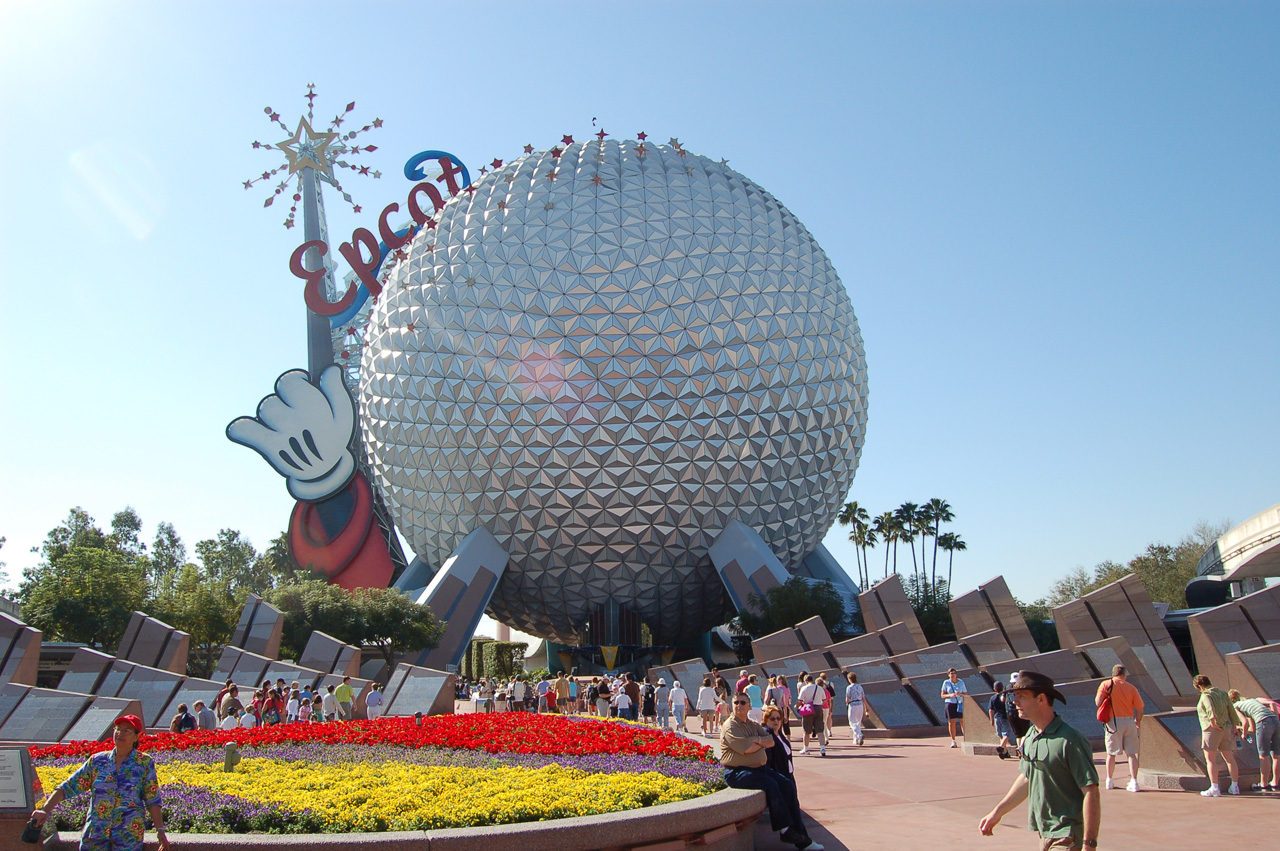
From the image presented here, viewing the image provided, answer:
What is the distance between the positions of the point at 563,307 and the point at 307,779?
2406 cm

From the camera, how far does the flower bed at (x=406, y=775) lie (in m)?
6.73

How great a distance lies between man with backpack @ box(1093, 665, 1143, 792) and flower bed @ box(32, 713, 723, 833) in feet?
13.7

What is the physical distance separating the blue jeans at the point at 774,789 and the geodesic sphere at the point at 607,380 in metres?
23.5

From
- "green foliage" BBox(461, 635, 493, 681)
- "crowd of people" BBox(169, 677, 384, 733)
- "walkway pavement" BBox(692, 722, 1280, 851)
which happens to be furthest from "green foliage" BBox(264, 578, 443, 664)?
"green foliage" BBox(461, 635, 493, 681)

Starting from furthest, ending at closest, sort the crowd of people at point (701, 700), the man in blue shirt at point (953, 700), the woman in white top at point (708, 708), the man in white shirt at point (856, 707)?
the woman in white top at point (708, 708), the man in white shirt at point (856, 707), the man in blue shirt at point (953, 700), the crowd of people at point (701, 700)

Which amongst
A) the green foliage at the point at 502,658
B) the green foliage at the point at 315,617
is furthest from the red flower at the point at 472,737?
the green foliage at the point at 502,658

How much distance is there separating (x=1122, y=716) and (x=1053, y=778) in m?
5.93

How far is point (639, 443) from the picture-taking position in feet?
102

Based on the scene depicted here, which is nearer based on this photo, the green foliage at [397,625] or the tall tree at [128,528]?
the green foliage at [397,625]

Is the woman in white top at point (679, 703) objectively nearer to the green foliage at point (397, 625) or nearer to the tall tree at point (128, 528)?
the green foliage at point (397, 625)

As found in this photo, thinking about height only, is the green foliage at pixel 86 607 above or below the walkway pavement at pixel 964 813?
above

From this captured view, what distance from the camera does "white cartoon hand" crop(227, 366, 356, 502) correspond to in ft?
130

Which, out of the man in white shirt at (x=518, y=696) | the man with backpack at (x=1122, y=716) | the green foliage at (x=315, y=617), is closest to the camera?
the man with backpack at (x=1122, y=716)

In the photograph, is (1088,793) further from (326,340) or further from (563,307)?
(326,340)
